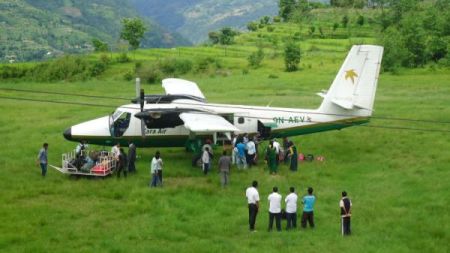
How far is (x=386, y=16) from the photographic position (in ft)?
283

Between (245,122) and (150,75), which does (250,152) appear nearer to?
(245,122)

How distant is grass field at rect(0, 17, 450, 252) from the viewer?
18875 mm

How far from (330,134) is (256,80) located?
20900mm

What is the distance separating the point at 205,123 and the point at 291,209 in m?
6.69

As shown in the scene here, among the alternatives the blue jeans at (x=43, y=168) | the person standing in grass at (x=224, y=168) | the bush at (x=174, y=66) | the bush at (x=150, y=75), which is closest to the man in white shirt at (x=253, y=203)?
the person standing in grass at (x=224, y=168)

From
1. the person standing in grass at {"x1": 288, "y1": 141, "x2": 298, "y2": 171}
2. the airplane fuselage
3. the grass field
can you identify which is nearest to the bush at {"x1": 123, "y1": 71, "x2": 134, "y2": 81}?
the grass field

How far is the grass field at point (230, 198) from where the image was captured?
18875 mm

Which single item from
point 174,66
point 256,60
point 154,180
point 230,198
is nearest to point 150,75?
point 174,66

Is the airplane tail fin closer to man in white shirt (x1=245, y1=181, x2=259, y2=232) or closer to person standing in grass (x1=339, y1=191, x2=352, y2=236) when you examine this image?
person standing in grass (x1=339, y1=191, x2=352, y2=236)

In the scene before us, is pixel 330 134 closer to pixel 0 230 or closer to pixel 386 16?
pixel 0 230

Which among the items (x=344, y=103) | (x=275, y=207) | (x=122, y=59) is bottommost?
(x=275, y=207)

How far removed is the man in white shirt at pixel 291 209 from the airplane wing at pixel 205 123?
516 centimetres

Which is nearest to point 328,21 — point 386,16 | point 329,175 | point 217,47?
point 386,16

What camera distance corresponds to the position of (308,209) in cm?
1986
